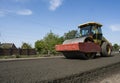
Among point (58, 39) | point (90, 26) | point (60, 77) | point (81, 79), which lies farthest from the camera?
point (58, 39)

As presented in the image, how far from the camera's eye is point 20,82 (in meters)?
4.73

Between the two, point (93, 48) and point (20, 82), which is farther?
point (93, 48)

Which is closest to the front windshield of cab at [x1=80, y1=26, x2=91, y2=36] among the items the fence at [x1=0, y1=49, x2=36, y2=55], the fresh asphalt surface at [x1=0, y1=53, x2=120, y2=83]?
the fresh asphalt surface at [x1=0, y1=53, x2=120, y2=83]

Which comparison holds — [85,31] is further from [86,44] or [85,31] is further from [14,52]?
[14,52]

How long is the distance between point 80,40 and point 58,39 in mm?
35888

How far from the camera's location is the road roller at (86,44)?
10.7 m

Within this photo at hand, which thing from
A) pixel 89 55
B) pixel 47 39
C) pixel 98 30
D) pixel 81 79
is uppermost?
pixel 47 39

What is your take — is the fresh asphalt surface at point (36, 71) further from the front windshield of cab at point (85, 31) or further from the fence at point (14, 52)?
the fence at point (14, 52)

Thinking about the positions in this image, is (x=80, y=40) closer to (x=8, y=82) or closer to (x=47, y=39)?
(x=8, y=82)

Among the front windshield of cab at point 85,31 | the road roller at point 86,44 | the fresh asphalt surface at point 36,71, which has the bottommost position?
the fresh asphalt surface at point 36,71

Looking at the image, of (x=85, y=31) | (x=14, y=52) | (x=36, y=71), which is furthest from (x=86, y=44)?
(x=14, y=52)

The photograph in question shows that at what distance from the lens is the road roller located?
1066 centimetres

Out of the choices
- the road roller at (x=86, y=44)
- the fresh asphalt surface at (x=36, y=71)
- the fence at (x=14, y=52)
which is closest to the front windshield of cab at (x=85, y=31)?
the road roller at (x=86, y=44)

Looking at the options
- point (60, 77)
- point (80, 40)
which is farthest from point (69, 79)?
point (80, 40)
